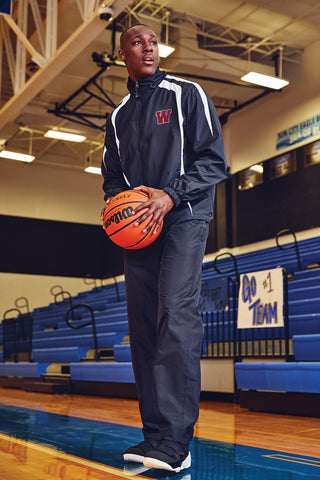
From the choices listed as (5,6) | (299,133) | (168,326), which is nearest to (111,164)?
(168,326)

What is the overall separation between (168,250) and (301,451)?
98cm

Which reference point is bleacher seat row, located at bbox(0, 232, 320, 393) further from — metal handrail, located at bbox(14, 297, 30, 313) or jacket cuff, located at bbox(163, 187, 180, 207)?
jacket cuff, located at bbox(163, 187, 180, 207)

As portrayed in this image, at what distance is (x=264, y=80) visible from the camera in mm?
9062

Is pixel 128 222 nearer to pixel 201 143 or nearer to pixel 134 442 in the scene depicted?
pixel 201 143

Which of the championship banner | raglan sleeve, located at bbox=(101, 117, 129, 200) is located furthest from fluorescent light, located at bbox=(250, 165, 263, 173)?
raglan sleeve, located at bbox=(101, 117, 129, 200)

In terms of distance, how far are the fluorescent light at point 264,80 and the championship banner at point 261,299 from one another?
504 centimetres

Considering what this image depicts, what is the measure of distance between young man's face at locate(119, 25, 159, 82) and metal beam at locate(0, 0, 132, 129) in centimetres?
478

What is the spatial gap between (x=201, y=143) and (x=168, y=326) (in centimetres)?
63

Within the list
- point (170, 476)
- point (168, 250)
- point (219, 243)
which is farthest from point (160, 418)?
point (219, 243)

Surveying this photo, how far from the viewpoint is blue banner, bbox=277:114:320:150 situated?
946cm

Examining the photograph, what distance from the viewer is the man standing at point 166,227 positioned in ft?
5.90

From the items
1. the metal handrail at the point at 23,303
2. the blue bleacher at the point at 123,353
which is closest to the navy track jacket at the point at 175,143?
the blue bleacher at the point at 123,353

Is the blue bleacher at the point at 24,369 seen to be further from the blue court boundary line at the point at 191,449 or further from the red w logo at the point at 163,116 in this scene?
the red w logo at the point at 163,116

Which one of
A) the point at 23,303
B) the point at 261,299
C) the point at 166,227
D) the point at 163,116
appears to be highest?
the point at 163,116
